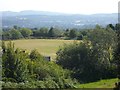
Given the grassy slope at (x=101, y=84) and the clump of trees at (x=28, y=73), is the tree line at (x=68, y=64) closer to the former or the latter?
the clump of trees at (x=28, y=73)

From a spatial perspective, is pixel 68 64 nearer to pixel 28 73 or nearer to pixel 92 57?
pixel 92 57

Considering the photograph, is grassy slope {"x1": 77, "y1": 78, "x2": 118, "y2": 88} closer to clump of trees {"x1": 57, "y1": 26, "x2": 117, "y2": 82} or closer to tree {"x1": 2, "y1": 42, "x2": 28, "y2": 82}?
clump of trees {"x1": 57, "y1": 26, "x2": 117, "y2": 82}

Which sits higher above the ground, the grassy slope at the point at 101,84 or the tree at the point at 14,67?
the tree at the point at 14,67

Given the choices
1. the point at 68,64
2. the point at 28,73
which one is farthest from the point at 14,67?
the point at 68,64

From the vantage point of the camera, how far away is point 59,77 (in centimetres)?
2216

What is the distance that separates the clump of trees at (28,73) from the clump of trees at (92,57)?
273 cm

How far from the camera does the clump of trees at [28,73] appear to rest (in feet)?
67.2

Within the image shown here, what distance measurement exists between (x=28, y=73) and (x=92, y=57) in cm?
664

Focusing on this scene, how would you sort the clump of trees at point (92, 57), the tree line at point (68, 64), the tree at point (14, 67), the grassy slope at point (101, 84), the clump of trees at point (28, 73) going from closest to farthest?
the clump of trees at point (28, 73) → the tree at point (14, 67) → the tree line at point (68, 64) → the grassy slope at point (101, 84) → the clump of trees at point (92, 57)

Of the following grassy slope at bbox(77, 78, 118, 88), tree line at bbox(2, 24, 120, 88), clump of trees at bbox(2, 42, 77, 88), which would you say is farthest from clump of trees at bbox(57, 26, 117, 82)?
clump of trees at bbox(2, 42, 77, 88)

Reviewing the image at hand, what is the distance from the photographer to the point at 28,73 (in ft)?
72.2

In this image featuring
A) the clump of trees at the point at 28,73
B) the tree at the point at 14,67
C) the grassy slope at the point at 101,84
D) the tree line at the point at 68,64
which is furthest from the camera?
the grassy slope at the point at 101,84

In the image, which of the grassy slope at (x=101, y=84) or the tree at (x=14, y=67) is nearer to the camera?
the tree at (x=14, y=67)

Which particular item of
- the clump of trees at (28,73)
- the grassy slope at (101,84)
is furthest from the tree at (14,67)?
the grassy slope at (101,84)
